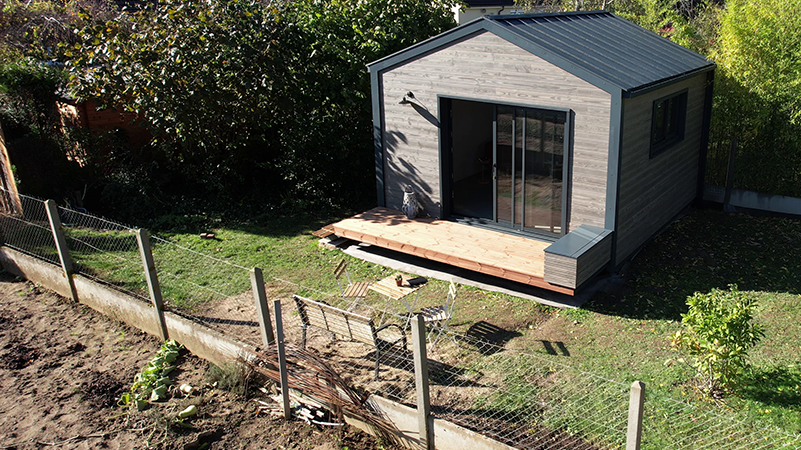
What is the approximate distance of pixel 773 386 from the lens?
569cm

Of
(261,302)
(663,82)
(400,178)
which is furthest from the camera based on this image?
(400,178)

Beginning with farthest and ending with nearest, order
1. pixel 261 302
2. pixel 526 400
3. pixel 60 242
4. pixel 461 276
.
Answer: pixel 461 276
pixel 60 242
pixel 261 302
pixel 526 400

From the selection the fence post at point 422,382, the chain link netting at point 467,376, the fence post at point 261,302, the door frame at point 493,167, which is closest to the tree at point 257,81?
the door frame at point 493,167

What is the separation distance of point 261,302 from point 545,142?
4.66 meters

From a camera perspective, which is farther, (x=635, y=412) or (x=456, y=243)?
(x=456, y=243)

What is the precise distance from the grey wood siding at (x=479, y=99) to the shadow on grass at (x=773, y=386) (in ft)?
9.30

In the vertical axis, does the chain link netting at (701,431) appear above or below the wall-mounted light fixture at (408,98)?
below

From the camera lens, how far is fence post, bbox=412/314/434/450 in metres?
4.80

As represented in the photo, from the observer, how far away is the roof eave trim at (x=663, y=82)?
24.9 ft

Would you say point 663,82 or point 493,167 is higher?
point 663,82

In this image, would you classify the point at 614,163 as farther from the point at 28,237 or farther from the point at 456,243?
the point at 28,237

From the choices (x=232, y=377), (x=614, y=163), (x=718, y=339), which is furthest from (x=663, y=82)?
(x=232, y=377)

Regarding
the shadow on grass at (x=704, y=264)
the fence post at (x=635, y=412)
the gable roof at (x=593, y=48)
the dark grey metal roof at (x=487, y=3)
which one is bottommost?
the shadow on grass at (x=704, y=264)

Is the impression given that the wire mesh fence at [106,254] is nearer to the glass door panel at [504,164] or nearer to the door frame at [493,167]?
the door frame at [493,167]
